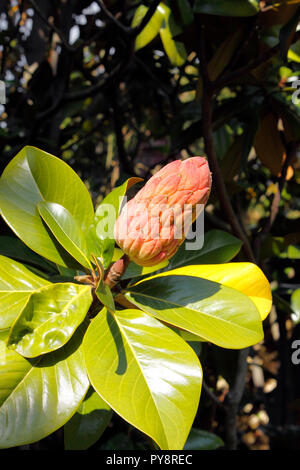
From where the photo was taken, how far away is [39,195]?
2.25 ft

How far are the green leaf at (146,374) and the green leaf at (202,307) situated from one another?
3cm

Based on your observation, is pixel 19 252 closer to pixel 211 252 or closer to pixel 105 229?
pixel 105 229

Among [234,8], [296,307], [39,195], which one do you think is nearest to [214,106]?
[234,8]

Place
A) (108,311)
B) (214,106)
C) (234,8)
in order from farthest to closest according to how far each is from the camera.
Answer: (214,106) < (234,8) < (108,311)

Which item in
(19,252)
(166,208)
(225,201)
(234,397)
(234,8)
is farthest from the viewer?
(234,397)

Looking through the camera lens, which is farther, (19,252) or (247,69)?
(247,69)

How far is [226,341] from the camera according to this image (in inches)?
22.4

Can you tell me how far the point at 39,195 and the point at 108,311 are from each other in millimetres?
234

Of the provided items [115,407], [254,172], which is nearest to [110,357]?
[115,407]

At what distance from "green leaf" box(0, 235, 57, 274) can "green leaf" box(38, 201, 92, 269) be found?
0.59 ft

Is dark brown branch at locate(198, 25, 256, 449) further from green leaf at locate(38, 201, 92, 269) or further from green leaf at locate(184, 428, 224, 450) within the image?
green leaf at locate(38, 201, 92, 269)

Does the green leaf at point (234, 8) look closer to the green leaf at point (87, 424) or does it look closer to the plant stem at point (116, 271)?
the plant stem at point (116, 271)

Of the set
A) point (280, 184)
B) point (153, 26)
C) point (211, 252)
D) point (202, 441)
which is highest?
point (153, 26)
